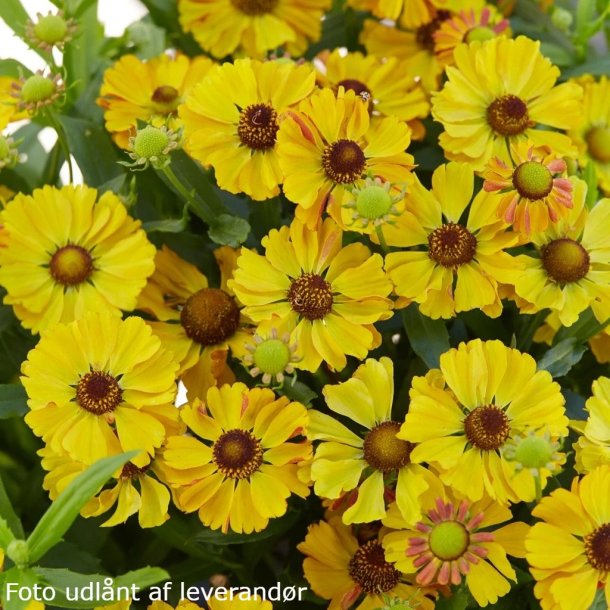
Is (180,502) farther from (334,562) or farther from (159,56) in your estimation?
(159,56)

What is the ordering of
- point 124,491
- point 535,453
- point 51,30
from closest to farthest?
point 535,453 → point 124,491 → point 51,30

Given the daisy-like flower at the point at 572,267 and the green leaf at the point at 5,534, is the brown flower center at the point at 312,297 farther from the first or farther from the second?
the green leaf at the point at 5,534

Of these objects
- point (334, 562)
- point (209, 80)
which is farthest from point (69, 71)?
point (334, 562)

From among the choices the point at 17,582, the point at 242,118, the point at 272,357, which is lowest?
the point at 17,582

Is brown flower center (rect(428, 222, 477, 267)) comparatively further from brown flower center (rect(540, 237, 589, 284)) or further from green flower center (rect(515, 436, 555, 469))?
green flower center (rect(515, 436, 555, 469))

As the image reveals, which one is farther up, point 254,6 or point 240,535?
point 254,6

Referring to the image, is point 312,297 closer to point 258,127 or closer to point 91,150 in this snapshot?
point 258,127

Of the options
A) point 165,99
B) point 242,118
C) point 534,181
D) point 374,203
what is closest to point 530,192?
point 534,181

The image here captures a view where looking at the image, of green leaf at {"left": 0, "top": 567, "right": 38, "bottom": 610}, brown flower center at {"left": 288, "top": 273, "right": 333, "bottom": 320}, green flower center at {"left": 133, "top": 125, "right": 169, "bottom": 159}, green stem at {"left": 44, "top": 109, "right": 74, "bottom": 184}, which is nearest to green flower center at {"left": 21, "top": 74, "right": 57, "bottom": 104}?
green stem at {"left": 44, "top": 109, "right": 74, "bottom": 184}

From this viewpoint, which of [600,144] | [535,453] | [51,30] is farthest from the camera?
[600,144]
